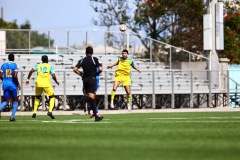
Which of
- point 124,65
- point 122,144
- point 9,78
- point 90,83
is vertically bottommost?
point 122,144

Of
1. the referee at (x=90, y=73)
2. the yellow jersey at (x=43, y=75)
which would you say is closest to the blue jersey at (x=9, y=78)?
the yellow jersey at (x=43, y=75)

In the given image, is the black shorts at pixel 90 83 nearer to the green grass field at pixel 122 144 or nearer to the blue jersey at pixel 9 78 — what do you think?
the blue jersey at pixel 9 78

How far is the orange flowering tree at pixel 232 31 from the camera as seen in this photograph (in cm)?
5359

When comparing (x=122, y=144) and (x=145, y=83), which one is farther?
(x=145, y=83)

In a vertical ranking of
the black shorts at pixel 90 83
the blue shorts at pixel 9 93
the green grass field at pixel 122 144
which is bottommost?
the green grass field at pixel 122 144

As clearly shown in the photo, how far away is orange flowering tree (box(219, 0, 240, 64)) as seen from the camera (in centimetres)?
5359

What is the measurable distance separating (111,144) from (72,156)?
1815 mm

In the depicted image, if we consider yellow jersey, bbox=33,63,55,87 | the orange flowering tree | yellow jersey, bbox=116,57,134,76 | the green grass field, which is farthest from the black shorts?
the orange flowering tree

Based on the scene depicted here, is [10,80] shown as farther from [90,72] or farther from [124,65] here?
[124,65]

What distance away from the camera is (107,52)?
Answer: 40.5 meters

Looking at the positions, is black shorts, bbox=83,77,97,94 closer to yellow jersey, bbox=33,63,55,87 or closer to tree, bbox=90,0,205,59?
yellow jersey, bbox=33,63,55,87

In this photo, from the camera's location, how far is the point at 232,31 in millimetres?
54469

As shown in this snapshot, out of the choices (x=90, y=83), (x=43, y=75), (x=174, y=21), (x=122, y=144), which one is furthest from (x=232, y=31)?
(x=122, y=144)

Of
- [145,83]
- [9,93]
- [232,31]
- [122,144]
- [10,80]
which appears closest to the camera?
[122,144]
